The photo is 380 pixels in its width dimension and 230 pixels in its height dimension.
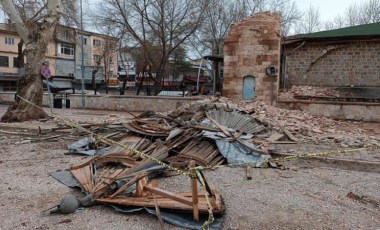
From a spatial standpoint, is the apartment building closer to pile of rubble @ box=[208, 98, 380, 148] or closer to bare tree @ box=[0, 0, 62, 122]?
bare tree @ box=[0, 0, 62, 122]

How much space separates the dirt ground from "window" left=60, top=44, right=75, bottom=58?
183 ft

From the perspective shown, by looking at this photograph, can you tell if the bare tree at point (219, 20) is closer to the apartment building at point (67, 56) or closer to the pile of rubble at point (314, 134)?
the apartment building at point (67, 56)

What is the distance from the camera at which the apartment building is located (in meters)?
51.3

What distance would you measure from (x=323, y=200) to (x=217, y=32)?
35.0 meters

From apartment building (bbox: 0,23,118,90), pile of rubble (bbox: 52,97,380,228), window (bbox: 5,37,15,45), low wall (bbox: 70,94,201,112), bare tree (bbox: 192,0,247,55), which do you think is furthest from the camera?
window (bbox: 5,37,15,45)

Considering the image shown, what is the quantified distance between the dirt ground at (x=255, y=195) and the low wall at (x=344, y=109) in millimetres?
8706

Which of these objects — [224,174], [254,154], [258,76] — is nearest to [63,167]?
[224,174]

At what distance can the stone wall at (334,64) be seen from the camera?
902 inches

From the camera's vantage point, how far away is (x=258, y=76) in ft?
68.4

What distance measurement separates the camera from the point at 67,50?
205 ft

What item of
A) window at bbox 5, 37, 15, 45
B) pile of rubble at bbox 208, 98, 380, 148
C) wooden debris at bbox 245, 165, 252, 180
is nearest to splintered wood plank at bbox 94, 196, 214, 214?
wooden debris at bbox 245, 165, 252, 180

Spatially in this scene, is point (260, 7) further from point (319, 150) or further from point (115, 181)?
point (115, 181)

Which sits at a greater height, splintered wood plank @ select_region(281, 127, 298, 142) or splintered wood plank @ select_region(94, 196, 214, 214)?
splintered wood plank @ select_region(281, 127, 298, 142)

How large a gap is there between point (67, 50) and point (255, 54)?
4844 centimetres
